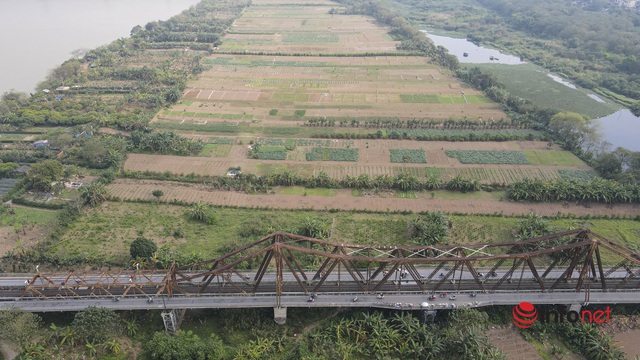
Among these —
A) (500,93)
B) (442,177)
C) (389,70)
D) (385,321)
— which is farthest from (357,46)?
(385,321)

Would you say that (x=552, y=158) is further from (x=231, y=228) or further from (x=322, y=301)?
(x=231, y=228)

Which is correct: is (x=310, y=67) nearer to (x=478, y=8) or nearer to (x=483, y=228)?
(x=483, y=228)

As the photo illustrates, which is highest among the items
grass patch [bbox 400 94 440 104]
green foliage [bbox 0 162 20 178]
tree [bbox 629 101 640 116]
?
grass patch [bbox 400 94 440 104]

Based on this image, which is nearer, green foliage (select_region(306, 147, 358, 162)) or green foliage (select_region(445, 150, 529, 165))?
green foliage (select_region(445, 150, 529, 165))

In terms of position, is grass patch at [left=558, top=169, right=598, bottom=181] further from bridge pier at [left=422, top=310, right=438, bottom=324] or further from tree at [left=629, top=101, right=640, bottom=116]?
bridge pier at [left=422, top=310, right=438, bottom=324]

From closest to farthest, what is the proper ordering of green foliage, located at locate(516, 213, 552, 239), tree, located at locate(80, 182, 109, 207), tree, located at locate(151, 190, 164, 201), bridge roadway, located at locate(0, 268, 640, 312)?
bridge roadway, located at locate(0, 268, 640, 312) → green foliage, located at locate(516, 213, 552, 239) → tree, located at locate(80, 182, 109, 207) → tree, located at locate(151, 190, 164, 201)

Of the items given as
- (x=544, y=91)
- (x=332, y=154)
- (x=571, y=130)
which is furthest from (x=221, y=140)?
(x=544, y=91)

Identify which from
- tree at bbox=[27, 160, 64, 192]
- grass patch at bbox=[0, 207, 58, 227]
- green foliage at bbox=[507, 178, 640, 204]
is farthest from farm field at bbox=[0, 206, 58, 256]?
green foliage at bbox=[507, 178, 640, 204]
